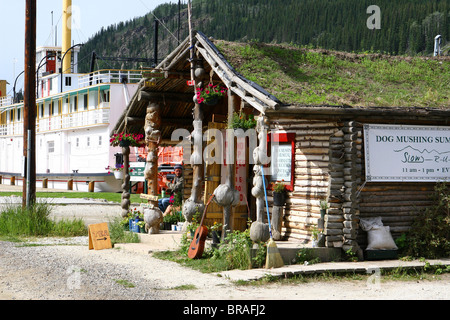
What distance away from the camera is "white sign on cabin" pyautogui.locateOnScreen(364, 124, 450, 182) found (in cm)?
1167

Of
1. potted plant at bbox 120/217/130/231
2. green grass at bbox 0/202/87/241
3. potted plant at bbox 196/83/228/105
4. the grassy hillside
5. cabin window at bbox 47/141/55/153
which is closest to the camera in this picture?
the grassy hillside

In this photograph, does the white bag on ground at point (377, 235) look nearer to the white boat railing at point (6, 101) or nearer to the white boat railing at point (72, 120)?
the white boat railing at point (72, 120)

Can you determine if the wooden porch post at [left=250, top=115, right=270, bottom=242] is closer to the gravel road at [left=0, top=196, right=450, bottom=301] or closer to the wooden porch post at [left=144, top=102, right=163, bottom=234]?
the gravel road at [left=0, top=196, right=450, bottom=301]

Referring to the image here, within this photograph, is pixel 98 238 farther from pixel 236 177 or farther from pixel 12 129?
pixel 12 129

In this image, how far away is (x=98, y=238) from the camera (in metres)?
13.5

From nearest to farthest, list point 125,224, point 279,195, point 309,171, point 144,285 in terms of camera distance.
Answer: point 144,285, point 309,171, point 279,195, point 125,224

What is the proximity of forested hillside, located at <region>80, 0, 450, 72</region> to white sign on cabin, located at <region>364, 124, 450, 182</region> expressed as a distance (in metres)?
28.5

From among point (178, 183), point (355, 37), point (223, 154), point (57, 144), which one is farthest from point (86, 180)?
point (355, 37)

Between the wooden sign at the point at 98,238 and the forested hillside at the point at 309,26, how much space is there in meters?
29.4

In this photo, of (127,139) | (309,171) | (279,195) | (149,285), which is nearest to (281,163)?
(279,195)

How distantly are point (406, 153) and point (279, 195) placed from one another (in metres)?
2.62

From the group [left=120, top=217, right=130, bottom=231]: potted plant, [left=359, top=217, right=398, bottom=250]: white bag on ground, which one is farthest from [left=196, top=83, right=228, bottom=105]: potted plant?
[left=120, top=217, right=130, bottom=231]: potted plant

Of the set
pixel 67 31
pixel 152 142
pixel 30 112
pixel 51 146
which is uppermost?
pixel 67 31
